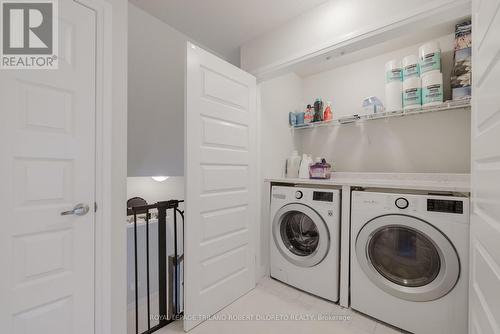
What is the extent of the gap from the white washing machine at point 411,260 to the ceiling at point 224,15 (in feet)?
5.32

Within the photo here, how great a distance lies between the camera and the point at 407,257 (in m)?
1.51

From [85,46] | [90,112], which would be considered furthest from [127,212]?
[85,46]

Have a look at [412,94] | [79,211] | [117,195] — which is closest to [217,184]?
[117,195]

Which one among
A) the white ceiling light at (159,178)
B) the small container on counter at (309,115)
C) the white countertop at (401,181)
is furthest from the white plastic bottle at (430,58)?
the white ceiling light at (159,178)

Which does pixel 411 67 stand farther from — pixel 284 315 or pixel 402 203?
pixel 284 315

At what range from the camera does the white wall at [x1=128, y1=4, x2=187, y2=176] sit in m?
1.92

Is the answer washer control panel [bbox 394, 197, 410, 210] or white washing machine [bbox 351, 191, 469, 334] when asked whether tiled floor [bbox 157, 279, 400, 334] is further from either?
washer control panel [bbox 394, 197, 410, 210]

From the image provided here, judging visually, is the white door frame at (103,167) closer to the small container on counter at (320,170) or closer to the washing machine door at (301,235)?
the washing machine door at (301,235)

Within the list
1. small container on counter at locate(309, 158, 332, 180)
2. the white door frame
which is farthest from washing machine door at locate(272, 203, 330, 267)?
the white door frame

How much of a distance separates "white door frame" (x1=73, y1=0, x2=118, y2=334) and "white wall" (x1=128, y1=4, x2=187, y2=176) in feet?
2.50

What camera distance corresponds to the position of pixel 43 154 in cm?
100

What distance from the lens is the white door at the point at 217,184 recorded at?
152cm

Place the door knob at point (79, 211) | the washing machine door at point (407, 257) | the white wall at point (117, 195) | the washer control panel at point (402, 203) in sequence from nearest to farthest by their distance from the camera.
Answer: the door knob at point (79, 211)
the white wall at point (117, 195)
the washing machine door at point (407, 257)
the washer control panel at point (402, 203)

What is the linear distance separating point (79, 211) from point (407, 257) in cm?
208
